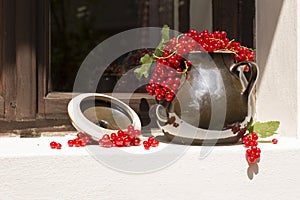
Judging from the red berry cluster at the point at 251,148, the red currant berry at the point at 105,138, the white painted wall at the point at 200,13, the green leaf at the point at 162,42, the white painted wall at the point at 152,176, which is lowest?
the white painted wall at the point at 152,176

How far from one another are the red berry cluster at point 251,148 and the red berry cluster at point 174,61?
0.64ft

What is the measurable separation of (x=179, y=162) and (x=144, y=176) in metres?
0.08

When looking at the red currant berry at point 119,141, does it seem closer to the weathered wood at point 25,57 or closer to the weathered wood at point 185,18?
the weathered wood at point 25,57

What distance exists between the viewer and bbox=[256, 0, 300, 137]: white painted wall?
1.27 m

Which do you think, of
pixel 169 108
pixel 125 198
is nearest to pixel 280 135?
pixel 169 108

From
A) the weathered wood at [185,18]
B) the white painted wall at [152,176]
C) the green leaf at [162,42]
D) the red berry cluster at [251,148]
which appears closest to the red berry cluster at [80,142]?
the white painted wall at [152,176]

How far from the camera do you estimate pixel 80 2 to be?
4277 mm

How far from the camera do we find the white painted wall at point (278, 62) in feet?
4.17

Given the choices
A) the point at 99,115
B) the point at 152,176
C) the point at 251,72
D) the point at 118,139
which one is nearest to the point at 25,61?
the point at 99,115

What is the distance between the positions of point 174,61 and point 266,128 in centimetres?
30

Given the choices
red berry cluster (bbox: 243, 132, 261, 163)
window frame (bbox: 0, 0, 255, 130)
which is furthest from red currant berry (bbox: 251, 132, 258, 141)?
window frame (bbox: 0, 0, 255, 130)

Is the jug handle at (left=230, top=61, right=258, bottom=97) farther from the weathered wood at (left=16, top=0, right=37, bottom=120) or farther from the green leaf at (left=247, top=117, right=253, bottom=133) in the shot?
the weathered wood at (left=16, top=0, right=37, bottom=120)

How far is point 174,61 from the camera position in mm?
1161

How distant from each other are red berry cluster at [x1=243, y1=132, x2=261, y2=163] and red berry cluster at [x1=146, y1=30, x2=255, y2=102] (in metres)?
0.20
